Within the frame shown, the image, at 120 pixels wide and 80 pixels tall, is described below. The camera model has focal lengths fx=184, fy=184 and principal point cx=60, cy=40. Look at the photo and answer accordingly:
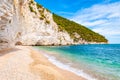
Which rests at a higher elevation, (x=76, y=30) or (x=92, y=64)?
(x=76, y=30)

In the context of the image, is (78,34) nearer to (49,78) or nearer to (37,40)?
(37,40)

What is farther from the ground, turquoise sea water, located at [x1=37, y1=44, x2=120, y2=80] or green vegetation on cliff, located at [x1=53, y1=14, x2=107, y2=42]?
green vegetation on cliff, located at [x1=53, y1=14, x2=107, y2=42]

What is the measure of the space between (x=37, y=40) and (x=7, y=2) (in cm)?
4280

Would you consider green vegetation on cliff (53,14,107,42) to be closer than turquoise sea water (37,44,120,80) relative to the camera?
No

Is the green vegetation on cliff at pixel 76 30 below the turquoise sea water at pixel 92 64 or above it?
above

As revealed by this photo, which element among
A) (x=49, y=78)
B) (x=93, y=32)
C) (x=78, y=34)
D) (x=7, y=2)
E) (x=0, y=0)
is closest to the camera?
(x=49, y=78)

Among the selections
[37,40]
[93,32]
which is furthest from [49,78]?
[93,32]

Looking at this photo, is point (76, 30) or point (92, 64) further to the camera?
point (76, 30)

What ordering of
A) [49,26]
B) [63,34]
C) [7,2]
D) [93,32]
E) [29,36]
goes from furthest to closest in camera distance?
1. [93,32]
2. [63,34]
3. [49,26]
4. [29,36]
5. [7,2]

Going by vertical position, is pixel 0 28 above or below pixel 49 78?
above

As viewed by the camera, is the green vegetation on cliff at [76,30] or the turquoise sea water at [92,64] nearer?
the turquoise sea water at [92,64]

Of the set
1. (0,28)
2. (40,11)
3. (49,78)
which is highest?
(40,11)

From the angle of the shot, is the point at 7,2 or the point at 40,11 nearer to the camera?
the point at 7,2

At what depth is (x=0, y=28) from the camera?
61.9 feet
